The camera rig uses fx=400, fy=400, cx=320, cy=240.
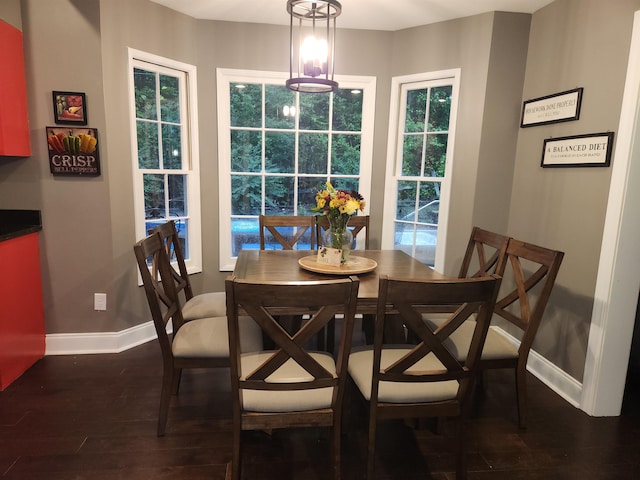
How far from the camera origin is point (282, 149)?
11.4 feet

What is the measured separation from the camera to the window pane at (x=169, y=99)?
3.01 m

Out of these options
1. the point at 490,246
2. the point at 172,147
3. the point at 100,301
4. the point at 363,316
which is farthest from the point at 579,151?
the point at 100,301

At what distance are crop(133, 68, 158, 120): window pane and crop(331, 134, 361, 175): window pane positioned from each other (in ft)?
4.78

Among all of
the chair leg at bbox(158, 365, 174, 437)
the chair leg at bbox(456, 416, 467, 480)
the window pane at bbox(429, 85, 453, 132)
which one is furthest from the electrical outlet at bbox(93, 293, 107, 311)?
the window pane at bbox(429, 85, 453, 132)

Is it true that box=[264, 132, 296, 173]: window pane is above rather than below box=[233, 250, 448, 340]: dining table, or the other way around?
above

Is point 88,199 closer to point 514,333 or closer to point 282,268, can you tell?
point 282,268

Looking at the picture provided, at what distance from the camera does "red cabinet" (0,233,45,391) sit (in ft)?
7.63

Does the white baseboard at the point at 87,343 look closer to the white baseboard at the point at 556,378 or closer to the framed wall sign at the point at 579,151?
the white baseboard at the point at 556,378

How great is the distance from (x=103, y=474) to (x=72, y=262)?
1516 millimetres

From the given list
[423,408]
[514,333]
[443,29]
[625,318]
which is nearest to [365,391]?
[423,408]

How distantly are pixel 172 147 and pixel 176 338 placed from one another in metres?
1.70

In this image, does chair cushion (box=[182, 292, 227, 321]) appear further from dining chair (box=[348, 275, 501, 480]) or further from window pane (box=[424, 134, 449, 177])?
window pane (box=[424, 134, 449, 177])

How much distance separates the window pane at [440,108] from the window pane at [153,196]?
7.23 feet

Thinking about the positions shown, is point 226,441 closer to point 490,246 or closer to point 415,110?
point 490,246
